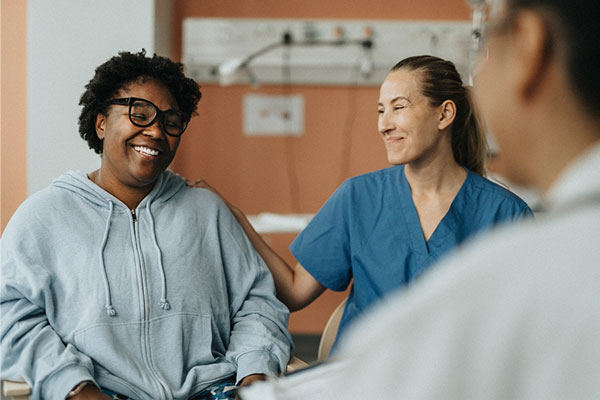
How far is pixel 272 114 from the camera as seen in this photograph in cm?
356

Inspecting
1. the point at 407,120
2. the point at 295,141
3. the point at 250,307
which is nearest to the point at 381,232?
the point at 407,120

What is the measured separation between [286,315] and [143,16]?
3.83ft

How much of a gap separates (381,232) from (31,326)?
0.99m

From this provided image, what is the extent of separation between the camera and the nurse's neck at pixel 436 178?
187 cm

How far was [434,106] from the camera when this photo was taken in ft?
5.96

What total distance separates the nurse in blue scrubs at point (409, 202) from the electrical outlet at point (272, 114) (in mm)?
1672

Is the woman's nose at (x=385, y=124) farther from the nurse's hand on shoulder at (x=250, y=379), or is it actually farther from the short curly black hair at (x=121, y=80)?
the nurse's hand on shoulder at (x=250, y=379)

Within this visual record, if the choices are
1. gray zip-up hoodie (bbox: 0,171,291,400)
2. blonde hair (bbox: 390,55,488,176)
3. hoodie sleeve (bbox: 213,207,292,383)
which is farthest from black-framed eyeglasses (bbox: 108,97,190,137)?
blonde hair (bbox: 390,55,488,176)

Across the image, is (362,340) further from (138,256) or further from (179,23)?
(179,23)

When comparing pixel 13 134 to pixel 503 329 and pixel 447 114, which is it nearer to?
pixel 447 114

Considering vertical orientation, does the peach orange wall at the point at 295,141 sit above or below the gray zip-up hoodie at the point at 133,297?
above

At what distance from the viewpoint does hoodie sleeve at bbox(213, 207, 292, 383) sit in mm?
1728

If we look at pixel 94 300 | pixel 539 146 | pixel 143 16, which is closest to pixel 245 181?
pixel 143 16

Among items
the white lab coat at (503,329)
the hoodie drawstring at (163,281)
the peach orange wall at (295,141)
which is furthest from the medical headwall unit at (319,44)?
the white lab coat at (503,329)
